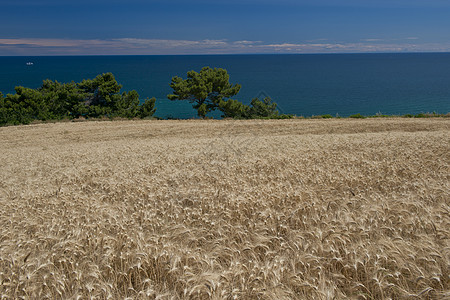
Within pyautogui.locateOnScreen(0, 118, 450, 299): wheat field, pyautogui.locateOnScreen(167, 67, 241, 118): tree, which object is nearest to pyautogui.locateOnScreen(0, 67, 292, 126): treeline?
pyautogui.locateOnScreen(167, 67, 241, 118): tree

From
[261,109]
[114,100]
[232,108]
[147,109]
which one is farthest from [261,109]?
[114,100]

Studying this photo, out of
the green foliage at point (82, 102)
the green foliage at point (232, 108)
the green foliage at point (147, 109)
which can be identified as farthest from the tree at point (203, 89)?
the green foliage at point (82, 102)

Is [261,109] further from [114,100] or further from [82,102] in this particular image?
[82,102]

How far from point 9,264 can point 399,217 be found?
6.06 m

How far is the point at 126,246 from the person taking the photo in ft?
14.1

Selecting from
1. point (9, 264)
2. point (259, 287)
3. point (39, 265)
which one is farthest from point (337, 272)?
point (9, 264)

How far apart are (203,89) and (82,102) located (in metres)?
20.9

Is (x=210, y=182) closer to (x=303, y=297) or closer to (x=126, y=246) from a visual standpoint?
(x=126, y=246)

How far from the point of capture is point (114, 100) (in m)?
47.4

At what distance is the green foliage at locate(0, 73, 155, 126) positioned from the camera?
43.1 meters

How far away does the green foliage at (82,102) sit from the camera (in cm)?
4306

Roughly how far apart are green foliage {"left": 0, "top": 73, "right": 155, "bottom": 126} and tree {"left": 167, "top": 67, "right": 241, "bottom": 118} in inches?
254

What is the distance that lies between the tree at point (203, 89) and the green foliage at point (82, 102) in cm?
646

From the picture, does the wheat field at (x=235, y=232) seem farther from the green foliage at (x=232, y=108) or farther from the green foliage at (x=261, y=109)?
the green foliage at (x=261, y=109)
